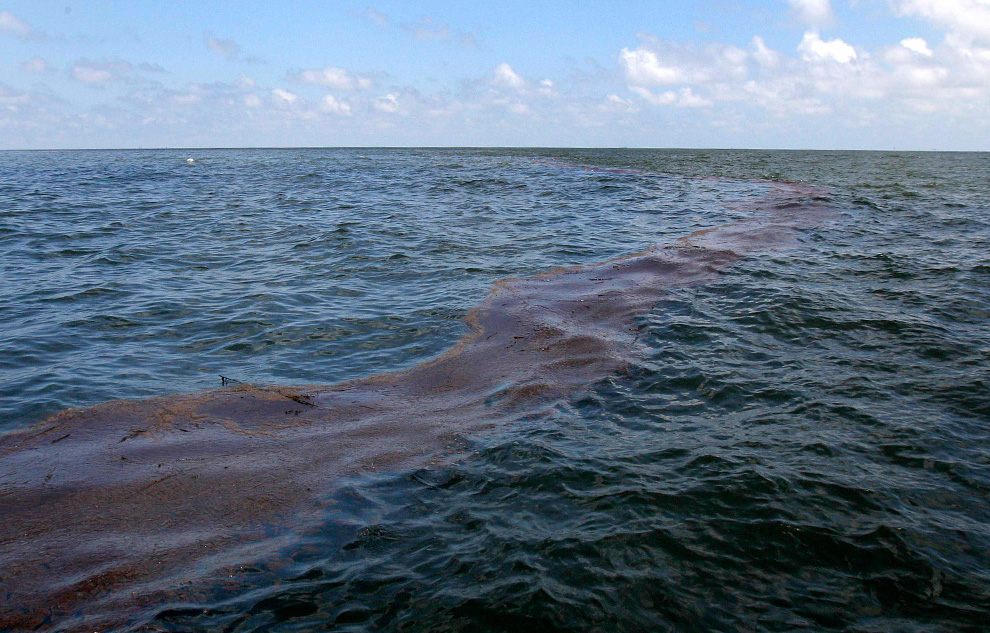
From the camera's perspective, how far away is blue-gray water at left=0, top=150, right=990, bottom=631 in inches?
155

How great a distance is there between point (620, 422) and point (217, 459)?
4.18 meters

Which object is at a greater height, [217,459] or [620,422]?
[620,422]

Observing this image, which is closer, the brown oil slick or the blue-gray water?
the blue-gray water

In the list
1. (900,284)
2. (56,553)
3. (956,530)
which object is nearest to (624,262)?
(900,284)

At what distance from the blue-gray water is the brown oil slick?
1.42ft

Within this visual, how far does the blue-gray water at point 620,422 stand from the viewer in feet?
12.9

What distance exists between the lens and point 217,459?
5754 millimetres

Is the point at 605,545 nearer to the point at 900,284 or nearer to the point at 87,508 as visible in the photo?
the point at 87,508

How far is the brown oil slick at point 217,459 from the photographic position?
4.11m

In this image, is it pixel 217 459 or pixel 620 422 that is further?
pixel 620 422

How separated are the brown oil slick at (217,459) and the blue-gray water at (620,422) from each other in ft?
1.42

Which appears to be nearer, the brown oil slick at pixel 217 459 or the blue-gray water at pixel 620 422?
the blue-gray water at pixel 620 422

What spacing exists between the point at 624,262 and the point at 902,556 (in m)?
10.6

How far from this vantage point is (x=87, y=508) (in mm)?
4910
